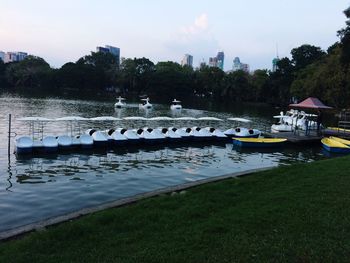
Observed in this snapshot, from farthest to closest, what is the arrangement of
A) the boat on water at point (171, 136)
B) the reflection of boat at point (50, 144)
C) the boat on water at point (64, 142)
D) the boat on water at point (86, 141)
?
the boat on water at point (171, 136) → the boat on water at point (86, 141) → the boat on water at point (64, 142) → the reflection of boat at point (50, 144)

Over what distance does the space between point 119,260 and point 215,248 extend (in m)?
1.70

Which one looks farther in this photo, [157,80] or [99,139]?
[157,80]

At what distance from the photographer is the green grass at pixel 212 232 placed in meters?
6.44

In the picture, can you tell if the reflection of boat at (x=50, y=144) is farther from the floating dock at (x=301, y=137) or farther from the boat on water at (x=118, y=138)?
the floating dock at (x=301, y=137)

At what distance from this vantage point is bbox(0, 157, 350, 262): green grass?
21.1 feet

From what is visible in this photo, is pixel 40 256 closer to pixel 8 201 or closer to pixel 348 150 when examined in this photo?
pixel 8 201

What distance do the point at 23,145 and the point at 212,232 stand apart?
18.2m

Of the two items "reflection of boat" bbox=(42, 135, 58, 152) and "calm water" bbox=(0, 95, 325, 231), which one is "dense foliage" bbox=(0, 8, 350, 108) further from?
"reflection of boat" bbox=(42, 135, 58, 152)

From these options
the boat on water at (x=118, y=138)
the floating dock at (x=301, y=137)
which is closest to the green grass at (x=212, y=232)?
the boat on water at (x=118, y=138)

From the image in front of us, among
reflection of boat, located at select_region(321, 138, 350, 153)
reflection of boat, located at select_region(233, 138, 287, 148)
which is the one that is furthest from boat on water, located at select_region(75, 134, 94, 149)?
reflection of boat, located at select_region(321, 138, 350, 153)

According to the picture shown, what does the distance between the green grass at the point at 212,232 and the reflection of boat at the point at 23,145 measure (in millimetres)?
14715

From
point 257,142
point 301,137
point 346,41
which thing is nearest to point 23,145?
point 257,142

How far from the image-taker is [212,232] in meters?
7.48

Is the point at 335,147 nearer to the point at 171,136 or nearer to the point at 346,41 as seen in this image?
the point at 171,136
